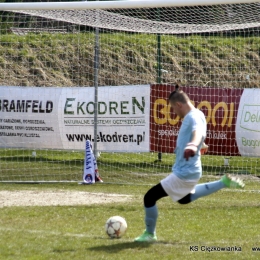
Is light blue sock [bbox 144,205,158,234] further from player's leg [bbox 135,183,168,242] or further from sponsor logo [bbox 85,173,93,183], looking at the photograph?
sponsor logo [bbox 85,173,93,183]

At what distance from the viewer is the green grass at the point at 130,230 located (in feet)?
23.9

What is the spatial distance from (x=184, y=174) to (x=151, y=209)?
0.60 m

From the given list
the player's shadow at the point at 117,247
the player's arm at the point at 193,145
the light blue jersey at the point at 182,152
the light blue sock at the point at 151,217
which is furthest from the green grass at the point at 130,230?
the player's arm at the point at 193,145

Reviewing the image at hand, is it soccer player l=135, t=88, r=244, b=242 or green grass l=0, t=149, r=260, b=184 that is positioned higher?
soccer player l=135, t=88, r=244, b=242

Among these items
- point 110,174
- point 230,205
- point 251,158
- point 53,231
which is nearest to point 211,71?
point 251,158

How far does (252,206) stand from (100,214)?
8.42 feet

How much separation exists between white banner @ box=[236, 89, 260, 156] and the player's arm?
7.92 m

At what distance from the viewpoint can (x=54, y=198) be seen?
1155cm

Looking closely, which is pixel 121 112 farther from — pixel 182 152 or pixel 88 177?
pixel 182 152

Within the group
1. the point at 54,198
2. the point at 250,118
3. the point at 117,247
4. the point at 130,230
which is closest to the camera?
the point at 117,247

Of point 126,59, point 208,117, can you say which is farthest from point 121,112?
point 126,59

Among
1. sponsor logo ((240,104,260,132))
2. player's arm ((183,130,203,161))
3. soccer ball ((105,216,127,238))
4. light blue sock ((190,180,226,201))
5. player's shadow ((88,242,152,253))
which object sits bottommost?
player's shadow ((88,242,152,253))

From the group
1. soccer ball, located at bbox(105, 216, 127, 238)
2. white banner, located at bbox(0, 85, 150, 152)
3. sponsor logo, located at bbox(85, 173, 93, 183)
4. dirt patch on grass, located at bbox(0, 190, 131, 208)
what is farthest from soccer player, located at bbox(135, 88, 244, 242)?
white banner, located at bbox(0, 85, 150, 152)

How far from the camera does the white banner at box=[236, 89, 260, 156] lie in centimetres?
1488
